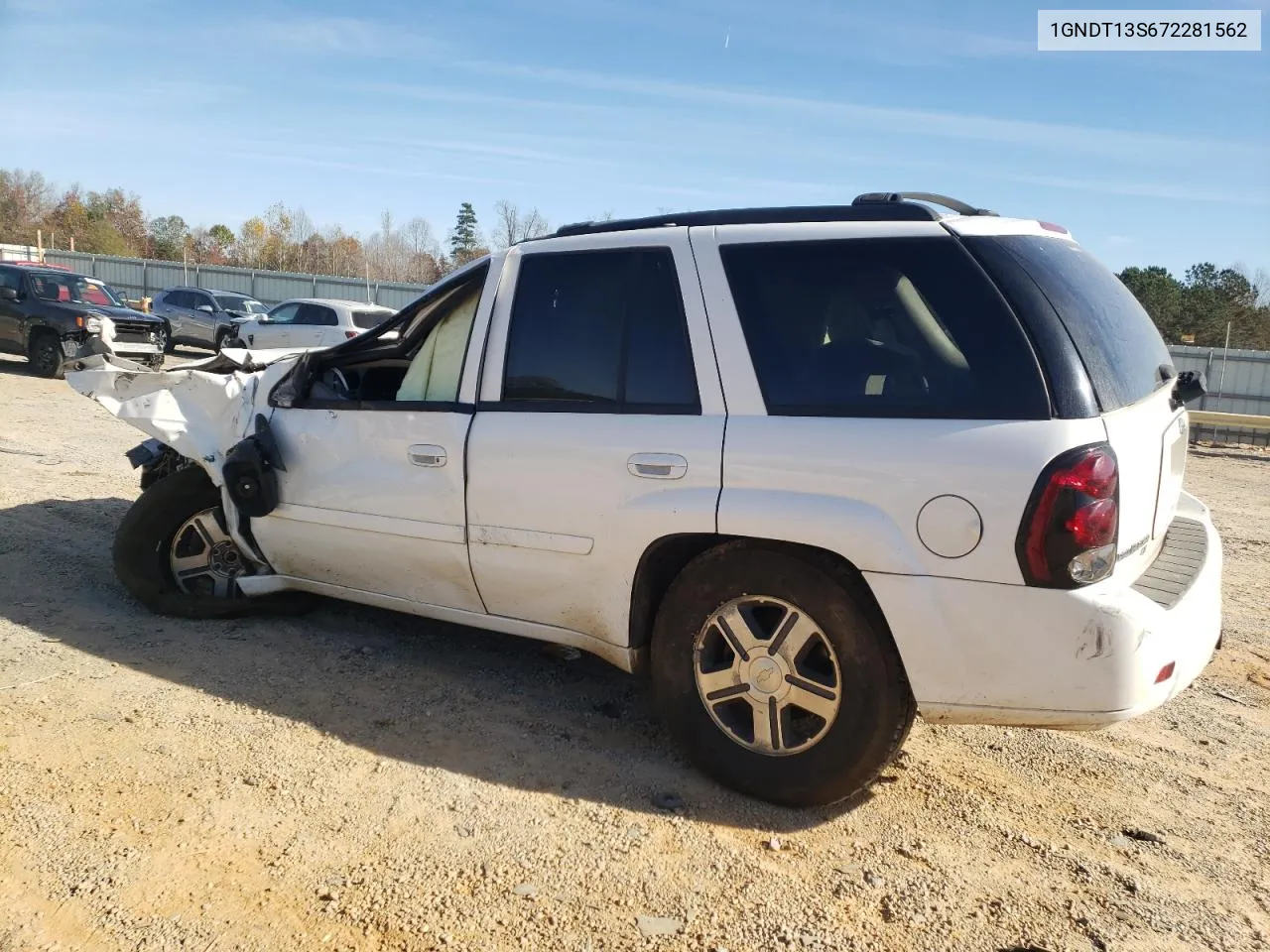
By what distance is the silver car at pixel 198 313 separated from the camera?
2417 centimetres

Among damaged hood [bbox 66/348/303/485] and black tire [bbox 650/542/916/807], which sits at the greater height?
damaged hood [bbox 66/348/303/485]

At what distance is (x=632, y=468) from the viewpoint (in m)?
3.57

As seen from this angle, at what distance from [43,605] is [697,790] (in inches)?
142

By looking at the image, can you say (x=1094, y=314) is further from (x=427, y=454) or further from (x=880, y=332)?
(x=427, y=454)

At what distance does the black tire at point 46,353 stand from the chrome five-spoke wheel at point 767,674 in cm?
1627

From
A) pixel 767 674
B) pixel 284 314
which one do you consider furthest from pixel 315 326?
pixel 767 674

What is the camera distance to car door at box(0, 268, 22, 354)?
645 inches

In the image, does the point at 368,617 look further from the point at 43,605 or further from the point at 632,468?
the point at 632,468

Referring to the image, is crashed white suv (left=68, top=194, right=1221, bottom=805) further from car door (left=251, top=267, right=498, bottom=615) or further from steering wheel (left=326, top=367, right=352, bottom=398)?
steering wheel (left=326, top=367, right=352, bottom=398)

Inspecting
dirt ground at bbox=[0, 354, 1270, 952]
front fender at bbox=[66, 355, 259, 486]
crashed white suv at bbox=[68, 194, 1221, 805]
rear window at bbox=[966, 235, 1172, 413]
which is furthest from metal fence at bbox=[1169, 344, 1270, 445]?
front fender at bbox=[66, 355, 259, 486]

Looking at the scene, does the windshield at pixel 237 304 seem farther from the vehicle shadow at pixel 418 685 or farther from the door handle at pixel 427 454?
the door handle at pixel 427 454

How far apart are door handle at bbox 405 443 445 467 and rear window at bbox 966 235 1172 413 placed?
2.18m

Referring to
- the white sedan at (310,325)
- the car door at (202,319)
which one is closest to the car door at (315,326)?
the white sedan at (310,325)

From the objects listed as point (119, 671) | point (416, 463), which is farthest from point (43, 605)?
point (416, 463)
